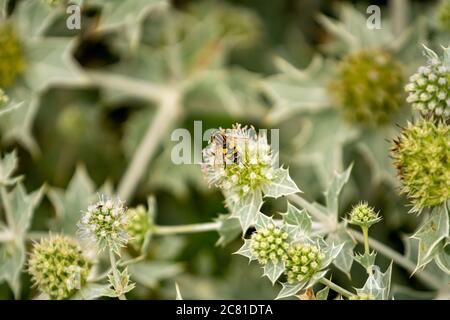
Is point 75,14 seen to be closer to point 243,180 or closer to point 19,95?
point 19,95

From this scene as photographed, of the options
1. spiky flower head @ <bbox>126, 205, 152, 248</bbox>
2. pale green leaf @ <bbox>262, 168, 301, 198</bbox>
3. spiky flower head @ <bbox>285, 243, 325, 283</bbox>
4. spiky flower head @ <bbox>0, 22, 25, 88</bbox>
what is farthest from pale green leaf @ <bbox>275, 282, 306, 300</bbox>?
spiky flower head @ <bbox>0, 22, 25, 88</bbox>

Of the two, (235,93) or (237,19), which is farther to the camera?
(237,19)

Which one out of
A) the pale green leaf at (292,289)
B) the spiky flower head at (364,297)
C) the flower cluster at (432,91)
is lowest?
the spiky flower head at (364,297)

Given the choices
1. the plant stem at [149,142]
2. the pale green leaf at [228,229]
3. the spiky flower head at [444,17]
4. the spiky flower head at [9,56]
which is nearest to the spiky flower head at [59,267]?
the pale green leaf at [228,229]

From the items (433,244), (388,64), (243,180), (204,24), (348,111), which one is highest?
(204,24)

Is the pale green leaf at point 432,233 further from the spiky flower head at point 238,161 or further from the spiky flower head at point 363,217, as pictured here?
the spiky flower head at point 238,161

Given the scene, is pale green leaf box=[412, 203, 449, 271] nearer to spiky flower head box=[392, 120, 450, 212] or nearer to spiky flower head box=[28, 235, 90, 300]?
spiky flower head box=[392, 120, 450, 212]
